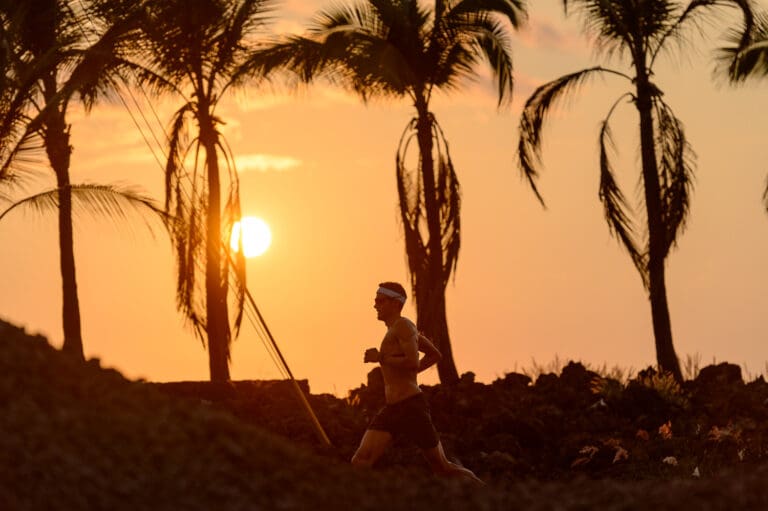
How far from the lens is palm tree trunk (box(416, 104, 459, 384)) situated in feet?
74.3

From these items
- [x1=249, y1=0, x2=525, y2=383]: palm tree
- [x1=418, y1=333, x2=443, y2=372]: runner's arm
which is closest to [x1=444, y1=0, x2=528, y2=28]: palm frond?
[x1=249, y1=0, x2=525, y2=383]: palm tree

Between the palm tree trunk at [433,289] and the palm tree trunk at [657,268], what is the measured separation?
342cm

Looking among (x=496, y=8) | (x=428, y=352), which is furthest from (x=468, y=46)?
(x=428, y=352)

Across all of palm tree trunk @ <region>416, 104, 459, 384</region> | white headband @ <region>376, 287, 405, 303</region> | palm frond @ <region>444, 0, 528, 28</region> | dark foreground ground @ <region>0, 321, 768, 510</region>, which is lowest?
dark foreground ground @ <region>0, 321, 768, 510</region>

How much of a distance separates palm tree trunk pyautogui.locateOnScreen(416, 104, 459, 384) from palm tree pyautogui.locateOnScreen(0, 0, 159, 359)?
4.88 m

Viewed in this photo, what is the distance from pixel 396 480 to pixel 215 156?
47.7 ft

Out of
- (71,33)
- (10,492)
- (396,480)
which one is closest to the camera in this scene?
(10,492)

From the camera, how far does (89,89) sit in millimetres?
23219

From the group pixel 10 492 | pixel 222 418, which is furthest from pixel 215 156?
pixel 10 492

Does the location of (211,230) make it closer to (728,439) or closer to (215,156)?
(215,156)

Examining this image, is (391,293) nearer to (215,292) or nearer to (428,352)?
(428,352)

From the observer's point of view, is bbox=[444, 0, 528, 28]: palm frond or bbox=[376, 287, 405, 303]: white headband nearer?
bbox=[376, 287, 405, 303]: white headband

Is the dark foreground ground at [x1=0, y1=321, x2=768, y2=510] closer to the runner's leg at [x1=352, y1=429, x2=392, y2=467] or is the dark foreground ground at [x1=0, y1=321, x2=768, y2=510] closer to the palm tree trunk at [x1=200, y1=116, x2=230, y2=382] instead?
the runner's leg at [x1=352, y1=429, x2=392, y2=467]

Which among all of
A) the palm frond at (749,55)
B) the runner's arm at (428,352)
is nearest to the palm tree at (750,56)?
the palm frond at (749,55)
